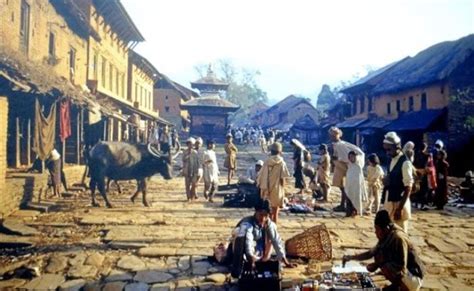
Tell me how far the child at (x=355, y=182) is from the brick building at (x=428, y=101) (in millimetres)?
16298

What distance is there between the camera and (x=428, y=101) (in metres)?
28.0

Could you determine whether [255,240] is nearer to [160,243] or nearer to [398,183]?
[398,183]

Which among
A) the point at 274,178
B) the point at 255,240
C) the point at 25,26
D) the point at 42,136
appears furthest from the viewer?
the point at 25,26

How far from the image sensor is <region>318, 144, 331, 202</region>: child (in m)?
12.1

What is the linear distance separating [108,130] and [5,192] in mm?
→ 10341

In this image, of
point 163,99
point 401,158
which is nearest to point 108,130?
point 401,158

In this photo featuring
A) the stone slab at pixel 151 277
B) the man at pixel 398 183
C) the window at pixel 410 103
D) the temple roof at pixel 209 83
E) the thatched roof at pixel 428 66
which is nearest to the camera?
the stone slab at pixel 151 277

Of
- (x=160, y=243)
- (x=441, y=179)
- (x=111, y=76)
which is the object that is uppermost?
(x=111, y=76)

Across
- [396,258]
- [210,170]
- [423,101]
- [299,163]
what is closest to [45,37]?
[210,170]

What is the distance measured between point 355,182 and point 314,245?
3.77 m

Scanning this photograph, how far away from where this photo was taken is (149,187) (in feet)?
Answer: 51.4

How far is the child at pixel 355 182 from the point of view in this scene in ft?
33.1

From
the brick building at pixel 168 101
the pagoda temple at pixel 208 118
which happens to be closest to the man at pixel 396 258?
the pagoda temple at pixel 208 118

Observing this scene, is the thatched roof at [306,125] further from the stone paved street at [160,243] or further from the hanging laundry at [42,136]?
the hanging laundry at [42,136]
